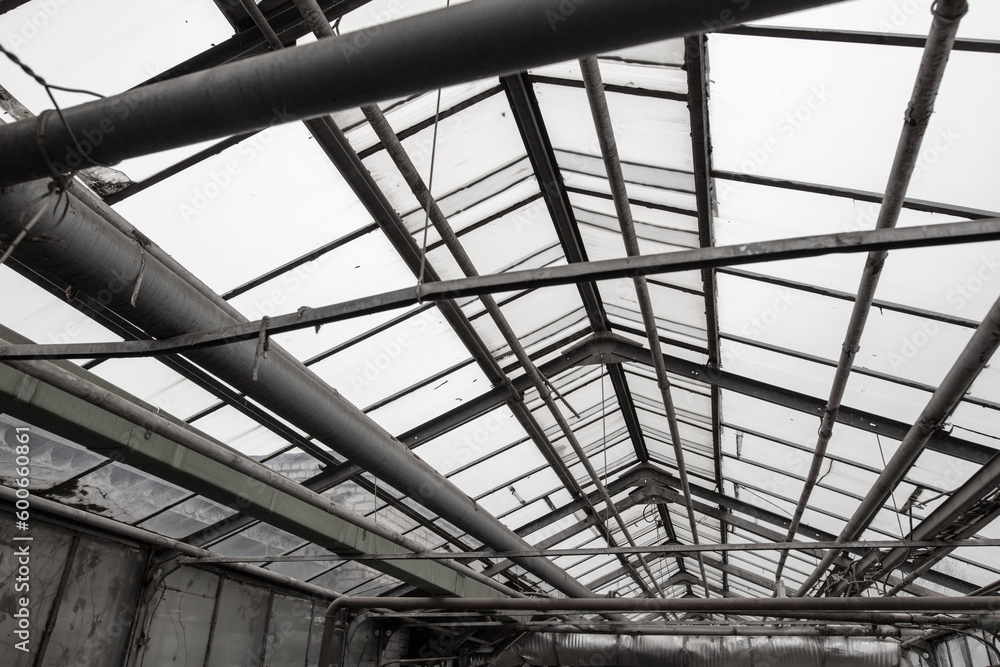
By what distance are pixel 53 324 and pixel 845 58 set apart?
563 cm

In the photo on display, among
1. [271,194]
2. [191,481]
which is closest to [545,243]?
[271,194]

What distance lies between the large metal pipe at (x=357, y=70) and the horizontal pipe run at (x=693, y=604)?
27.6ft

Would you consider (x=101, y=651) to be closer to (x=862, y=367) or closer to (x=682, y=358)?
(x=682, y=358)

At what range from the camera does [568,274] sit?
3.14m

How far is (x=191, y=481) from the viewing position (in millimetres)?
6504

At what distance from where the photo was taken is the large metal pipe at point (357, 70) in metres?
1.93

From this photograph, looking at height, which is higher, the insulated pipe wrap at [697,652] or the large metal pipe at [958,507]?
the large metal pipe at [958,507]

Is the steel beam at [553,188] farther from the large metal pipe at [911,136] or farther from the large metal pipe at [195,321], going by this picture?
the large metal pipe at [195,321]

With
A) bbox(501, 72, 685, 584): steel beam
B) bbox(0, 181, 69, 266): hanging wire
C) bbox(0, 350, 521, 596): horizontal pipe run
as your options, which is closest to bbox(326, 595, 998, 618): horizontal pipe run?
bbox(501, 72, 685, 584): steel beam

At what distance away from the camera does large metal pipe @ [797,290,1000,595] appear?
402 centimetres

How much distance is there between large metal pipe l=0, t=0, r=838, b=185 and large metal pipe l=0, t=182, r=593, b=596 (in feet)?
1.45

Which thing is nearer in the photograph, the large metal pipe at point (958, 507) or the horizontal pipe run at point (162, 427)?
the horizontal pipe run at point (162, 427)

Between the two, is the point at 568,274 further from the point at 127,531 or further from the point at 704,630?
the point at 704,630

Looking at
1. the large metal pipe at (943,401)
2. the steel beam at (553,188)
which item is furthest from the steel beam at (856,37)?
the steel beam at (553,188)
